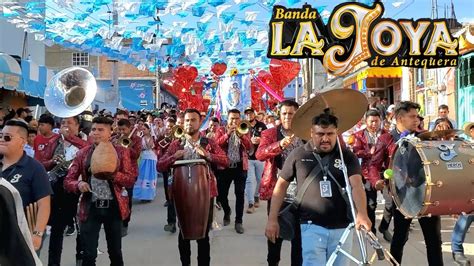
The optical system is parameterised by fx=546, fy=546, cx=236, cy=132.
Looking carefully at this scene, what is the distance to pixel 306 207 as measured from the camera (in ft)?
14.0

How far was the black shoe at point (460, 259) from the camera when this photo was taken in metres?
6.19

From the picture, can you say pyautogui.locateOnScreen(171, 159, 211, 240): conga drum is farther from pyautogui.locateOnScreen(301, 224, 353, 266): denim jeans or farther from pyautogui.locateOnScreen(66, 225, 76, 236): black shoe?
pyautogui.locateOnScreen(66, 225, 76, 236): black shoe

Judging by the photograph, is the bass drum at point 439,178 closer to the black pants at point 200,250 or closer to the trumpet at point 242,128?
the black pants at point 200,250

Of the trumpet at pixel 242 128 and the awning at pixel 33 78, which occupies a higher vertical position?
the awning at pixel 33 78

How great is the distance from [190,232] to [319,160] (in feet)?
5.94

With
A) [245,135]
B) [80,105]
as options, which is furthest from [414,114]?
[80,105]

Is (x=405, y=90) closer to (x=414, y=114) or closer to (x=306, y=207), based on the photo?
(x=414, y=114)

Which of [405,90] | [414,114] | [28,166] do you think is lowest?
[28,166]

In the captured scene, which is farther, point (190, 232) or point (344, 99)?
point (190, 232)

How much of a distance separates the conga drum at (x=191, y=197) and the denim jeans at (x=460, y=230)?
2.90 metres

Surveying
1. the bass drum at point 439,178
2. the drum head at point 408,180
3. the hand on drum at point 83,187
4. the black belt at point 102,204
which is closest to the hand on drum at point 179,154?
the black belt at point 102,204

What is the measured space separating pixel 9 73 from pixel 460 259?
1117 centimetres

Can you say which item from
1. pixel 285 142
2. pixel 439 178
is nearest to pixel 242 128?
pixel 285 142

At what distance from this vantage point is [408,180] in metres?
5.02
